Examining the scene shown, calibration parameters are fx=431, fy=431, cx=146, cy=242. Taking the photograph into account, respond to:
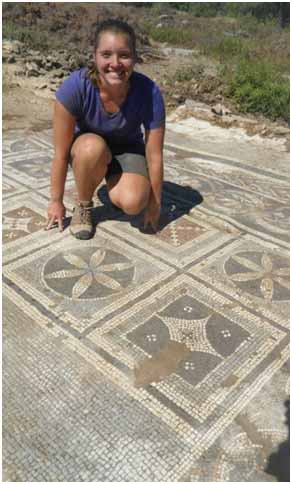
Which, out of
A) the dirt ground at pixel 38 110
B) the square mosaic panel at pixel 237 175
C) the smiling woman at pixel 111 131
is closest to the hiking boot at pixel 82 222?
the smiling woman at pixel 111 131

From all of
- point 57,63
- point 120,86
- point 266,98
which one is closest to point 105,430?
point 120,86

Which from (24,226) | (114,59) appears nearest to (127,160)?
(114,59)

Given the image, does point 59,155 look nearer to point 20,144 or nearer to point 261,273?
point 261,273

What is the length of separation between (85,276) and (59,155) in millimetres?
699

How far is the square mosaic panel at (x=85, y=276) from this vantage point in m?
1.93

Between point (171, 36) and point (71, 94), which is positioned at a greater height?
point (171, 36)

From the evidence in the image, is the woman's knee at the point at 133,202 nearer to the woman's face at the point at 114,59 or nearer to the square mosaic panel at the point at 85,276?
the square mosaic panel at the point at 85,276

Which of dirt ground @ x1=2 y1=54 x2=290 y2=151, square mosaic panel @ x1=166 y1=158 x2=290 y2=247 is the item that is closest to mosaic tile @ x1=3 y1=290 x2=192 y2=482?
square mosaic panel @ x1=166 y1=158 x2=290 y2=247

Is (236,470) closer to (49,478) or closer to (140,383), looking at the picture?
(140,383)

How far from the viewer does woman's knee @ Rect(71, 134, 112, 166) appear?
7.58 ft

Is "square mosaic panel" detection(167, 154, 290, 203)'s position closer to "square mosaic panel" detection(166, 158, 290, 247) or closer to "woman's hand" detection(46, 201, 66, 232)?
"square mosaic panel" detection(166, 158, 290, 247)

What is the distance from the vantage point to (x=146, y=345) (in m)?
1.74

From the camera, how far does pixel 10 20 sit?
11320mm

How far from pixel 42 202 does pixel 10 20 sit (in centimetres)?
1056
